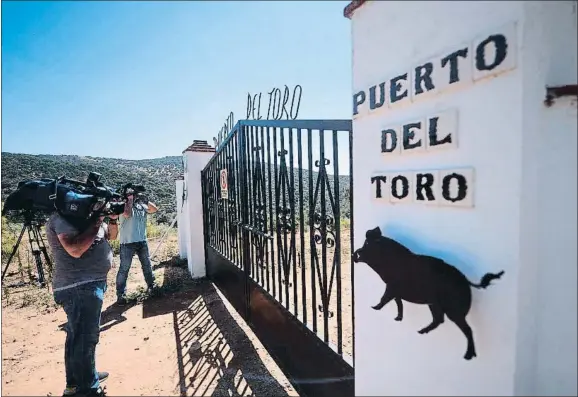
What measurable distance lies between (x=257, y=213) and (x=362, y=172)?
2.23 m

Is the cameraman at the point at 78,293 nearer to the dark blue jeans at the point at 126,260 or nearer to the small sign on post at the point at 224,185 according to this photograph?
the small sign on post at the point at 224,185

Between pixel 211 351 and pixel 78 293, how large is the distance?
59.4 inches

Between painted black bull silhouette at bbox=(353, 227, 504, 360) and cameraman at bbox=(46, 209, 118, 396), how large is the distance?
2369mm

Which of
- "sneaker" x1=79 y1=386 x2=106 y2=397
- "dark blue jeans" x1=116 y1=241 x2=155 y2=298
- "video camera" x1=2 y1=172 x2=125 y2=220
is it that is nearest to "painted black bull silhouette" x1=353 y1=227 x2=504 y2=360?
"video camera" x1=2 y1=172 x2=125 y2=220

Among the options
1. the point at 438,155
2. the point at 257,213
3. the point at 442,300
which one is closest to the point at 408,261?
the point at 442,300

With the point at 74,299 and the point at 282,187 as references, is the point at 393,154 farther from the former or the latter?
the point at 74,299

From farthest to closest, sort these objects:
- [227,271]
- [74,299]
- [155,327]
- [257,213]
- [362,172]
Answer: [227,271] < [155,327] < [257,213] < [74,299] < [362,172]

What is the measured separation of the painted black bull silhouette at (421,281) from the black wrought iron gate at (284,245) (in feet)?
1.72

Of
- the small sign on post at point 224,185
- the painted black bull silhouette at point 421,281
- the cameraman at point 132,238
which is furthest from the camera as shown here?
the cameraman at point 132,238

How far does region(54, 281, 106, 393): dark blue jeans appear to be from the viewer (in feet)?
8.35

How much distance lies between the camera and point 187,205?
6504 millimetres

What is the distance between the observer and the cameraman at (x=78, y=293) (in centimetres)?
250

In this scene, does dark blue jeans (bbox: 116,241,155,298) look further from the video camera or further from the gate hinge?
the gate hinge

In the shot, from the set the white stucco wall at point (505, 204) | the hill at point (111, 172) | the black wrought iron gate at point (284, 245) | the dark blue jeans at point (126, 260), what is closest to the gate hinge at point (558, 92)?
the white stucco wall at point (505, 204)
